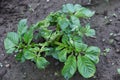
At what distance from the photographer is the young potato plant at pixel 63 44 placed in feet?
5.34

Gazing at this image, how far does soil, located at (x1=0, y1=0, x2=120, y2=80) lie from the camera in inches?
71.1

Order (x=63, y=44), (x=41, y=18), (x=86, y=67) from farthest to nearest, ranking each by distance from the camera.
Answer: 1. (x=41, y=18)
2. (x=63, y=44)
3. (x=86, y=67)

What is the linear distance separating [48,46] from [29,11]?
465mm

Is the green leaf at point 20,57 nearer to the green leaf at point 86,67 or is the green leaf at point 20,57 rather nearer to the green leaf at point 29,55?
the green leaf at point 29,55

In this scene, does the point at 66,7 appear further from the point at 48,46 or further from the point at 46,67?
the point at 46,67

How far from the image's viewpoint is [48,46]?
71.4 inches

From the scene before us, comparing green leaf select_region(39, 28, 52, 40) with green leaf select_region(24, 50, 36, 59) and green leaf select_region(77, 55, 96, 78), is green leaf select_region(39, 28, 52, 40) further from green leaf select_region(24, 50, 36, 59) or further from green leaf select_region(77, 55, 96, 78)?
green leaf select_region(77, 55, 96, 78)

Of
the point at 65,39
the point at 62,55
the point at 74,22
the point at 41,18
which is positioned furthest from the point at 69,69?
the point at 41,18

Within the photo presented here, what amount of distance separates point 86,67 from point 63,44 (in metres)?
0.20

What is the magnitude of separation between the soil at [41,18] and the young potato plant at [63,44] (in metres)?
0.11

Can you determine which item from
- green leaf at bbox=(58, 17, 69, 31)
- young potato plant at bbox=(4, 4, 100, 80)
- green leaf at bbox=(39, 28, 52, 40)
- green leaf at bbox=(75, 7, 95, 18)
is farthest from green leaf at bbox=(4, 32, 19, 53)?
green leaf at bbox=(75, 7, 95, 18)

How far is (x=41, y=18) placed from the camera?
6.89 ft

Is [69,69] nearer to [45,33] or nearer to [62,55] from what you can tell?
[62,55]

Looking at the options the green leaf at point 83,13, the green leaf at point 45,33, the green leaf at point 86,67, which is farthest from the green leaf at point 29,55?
the green leaf at point 83,13
